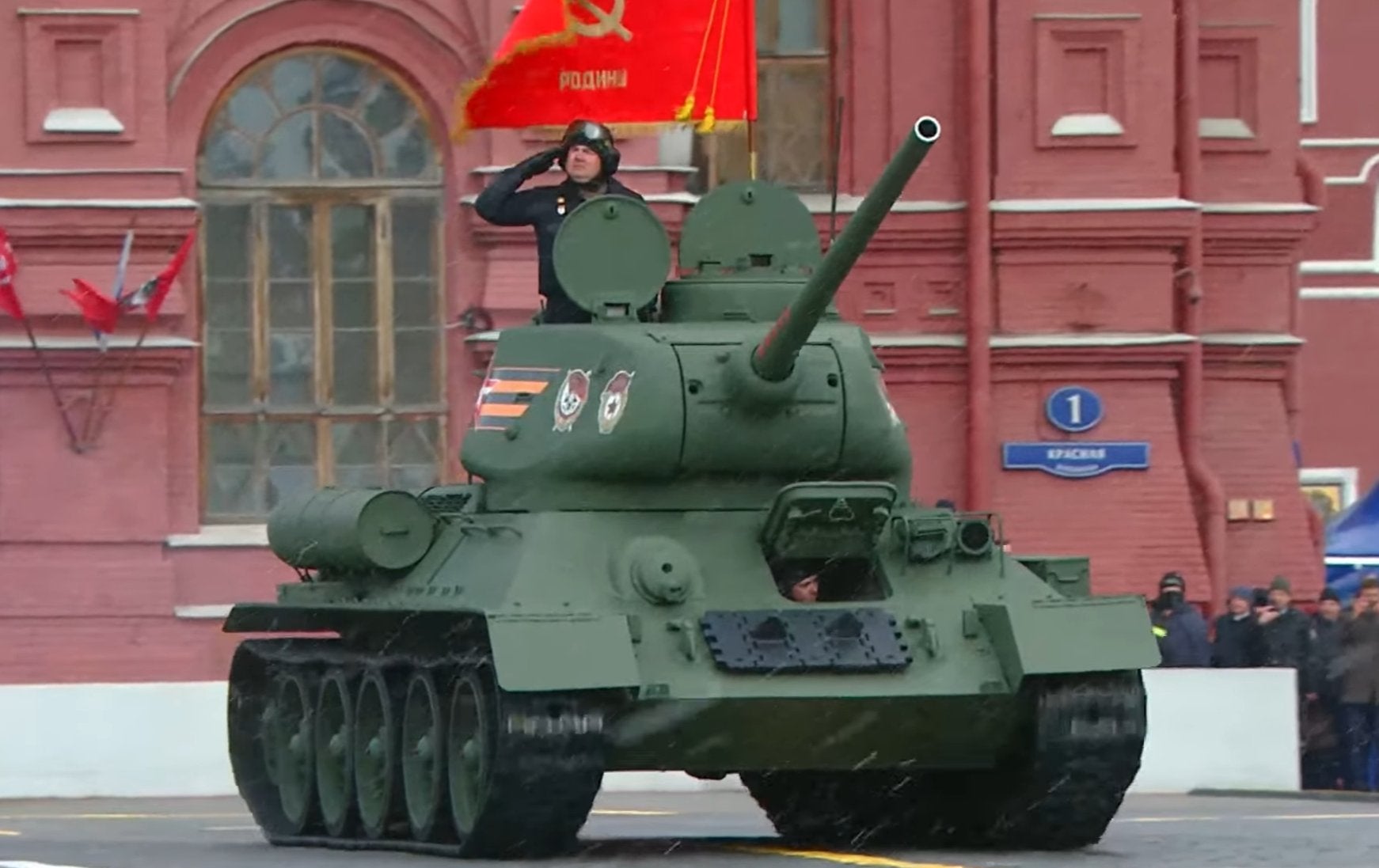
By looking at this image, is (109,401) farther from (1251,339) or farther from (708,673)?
(708,673)

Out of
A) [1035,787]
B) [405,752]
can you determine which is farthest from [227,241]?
[1035,787]

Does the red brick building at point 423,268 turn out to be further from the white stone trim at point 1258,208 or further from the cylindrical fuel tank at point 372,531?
the cylindrical fuel tank at point 372,531

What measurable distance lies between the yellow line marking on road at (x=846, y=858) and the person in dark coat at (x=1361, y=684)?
826 cm

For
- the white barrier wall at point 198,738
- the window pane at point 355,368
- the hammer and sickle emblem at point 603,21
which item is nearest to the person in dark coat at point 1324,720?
the white barrier wall at point 198,738

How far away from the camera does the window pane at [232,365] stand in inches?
1009

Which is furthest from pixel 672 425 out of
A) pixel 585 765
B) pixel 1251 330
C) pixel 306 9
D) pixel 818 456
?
pixel 1251 330

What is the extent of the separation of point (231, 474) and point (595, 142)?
9883mm

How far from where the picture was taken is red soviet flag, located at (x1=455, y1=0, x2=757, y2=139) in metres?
21.6

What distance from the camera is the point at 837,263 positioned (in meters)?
14.1

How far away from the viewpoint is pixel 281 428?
25656 millimetres

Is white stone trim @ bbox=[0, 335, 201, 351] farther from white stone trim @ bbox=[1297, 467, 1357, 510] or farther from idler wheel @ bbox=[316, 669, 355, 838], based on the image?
white stone trim @ bbox=[1297, 467, 1357, 510]

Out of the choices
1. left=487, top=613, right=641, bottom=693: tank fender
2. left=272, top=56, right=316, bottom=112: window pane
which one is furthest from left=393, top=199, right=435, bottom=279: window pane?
left=487, top=613, right=641, bottom=693: tank fender

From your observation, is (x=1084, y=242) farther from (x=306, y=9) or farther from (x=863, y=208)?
(x=863, y=208)

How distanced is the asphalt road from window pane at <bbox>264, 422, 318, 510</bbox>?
4.88m
